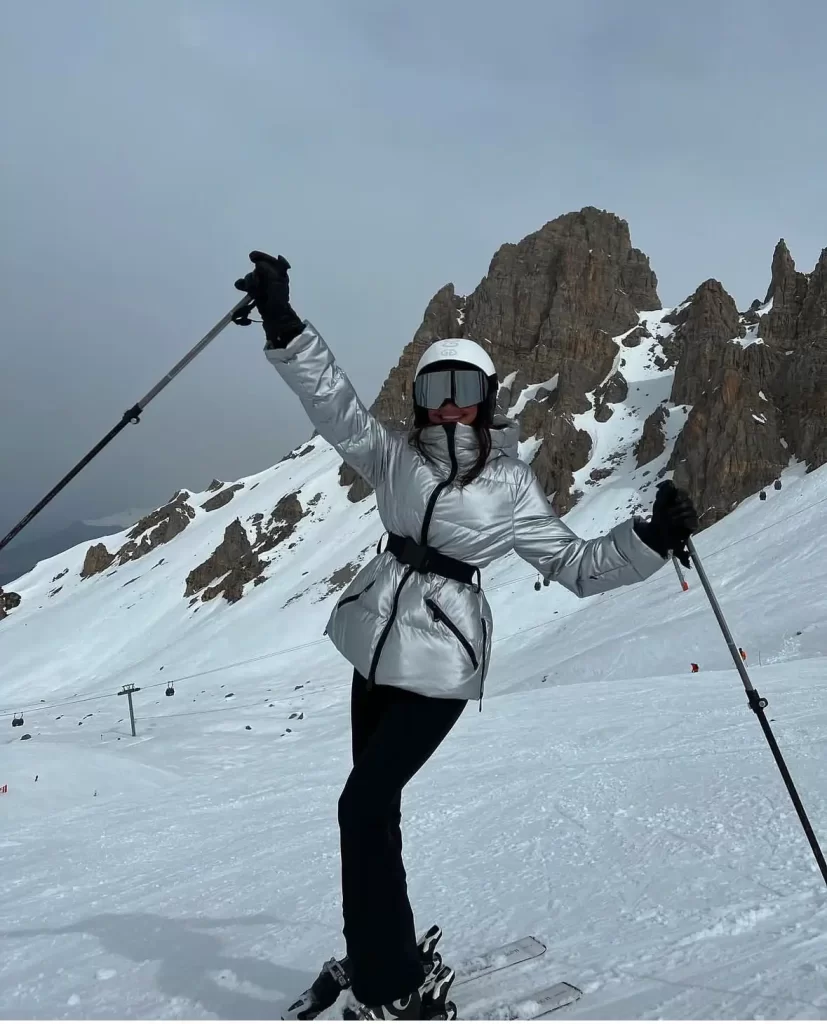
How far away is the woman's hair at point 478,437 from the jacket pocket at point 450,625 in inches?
22.6

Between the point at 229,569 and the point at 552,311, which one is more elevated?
the point at 552,311

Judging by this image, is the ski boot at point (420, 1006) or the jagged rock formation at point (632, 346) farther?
the jagged rock formation at point (632, 346)

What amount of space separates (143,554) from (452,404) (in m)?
123

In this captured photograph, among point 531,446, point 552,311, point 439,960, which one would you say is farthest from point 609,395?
point 439,960

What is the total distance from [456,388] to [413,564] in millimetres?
884

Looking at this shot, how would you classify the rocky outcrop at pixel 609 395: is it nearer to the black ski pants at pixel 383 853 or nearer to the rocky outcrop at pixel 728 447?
the rocky outcrop at pixel 728 447

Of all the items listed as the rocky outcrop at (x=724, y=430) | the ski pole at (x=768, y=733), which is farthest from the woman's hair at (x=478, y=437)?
the rocky outcrop at (x=724, y=430)

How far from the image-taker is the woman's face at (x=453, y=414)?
355cm

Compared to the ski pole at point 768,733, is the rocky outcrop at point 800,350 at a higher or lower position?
higher

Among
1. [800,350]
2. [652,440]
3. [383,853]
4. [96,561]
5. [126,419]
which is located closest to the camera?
[383,853]

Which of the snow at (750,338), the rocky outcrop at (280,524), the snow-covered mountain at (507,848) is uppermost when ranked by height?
the rocky outcrop at (280,524)

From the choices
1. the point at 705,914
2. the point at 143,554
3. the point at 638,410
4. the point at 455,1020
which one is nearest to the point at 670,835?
the point at 705,914

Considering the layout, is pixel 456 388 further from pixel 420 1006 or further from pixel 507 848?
pixel 507 848

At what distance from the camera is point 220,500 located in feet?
408
